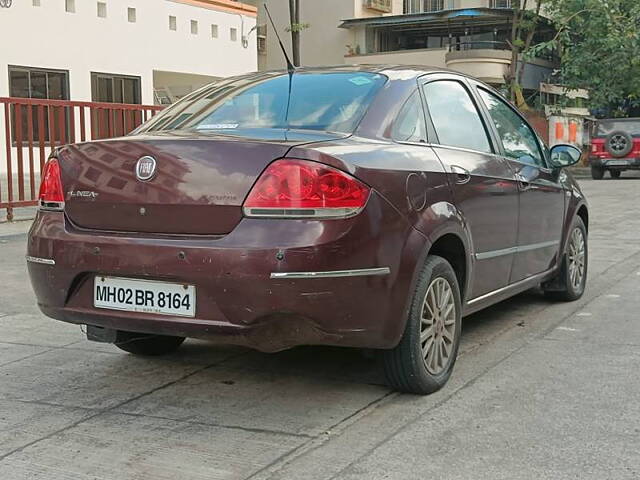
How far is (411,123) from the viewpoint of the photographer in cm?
439

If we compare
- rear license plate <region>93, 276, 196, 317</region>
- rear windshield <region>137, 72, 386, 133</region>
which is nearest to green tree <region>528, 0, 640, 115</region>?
rear windshield <region>137, 72, 386, 133</region>

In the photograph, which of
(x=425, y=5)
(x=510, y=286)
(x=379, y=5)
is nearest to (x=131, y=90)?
(x=379, y=5)

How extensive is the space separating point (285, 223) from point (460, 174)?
1339 millimetres

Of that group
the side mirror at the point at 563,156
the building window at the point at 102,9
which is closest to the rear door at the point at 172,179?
the side mirror at the point at 563,156

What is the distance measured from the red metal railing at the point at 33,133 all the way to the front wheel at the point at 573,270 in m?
6.93

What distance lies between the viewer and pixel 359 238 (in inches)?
142

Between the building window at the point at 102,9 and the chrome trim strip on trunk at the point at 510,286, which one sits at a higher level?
the building window at the point at 102,9

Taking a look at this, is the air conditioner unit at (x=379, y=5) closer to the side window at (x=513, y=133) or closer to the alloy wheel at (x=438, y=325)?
the side window at (x=513, y=133)

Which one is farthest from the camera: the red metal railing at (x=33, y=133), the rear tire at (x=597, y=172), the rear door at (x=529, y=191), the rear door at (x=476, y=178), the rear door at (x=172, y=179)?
the rear tire at (x=597, y=172)

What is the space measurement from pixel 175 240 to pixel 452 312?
1525mm

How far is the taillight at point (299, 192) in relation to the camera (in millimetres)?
3531

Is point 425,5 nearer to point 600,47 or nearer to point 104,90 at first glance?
point 600,47

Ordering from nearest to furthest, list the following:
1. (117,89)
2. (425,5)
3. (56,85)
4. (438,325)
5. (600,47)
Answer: (438,325)
(56,85)
(117,89)
(600,47)
(425,5)

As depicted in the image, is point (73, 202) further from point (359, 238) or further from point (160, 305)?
point (359, 238)
